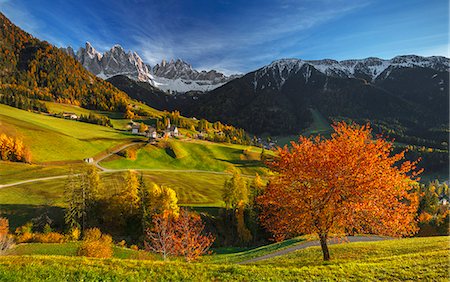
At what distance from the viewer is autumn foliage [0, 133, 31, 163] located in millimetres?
106812

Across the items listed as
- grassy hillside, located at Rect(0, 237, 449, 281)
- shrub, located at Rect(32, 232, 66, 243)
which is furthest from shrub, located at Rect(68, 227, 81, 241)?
grassy hillside, located at Rect(0, 237, 449, 281)

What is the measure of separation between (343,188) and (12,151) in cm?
13244

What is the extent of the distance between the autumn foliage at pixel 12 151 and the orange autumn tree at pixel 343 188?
12292cm

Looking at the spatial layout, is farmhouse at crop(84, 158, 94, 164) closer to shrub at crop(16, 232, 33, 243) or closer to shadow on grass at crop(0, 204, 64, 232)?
shadow on grass at crop(0, 204, 64, 232)

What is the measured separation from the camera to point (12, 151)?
355 ft

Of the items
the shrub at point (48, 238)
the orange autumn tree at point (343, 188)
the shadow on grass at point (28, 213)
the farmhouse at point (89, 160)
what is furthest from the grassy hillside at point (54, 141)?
the orange autumn tree at point (343, 188)

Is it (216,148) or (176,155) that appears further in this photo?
(216,148)

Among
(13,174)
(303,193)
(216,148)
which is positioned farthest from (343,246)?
(216,148)

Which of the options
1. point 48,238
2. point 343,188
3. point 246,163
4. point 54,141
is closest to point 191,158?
point 246,163

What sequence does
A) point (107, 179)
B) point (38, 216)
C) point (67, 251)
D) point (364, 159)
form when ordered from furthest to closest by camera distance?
point (107, 179)
point (38, 216)
point (67, 251)
point (364, 159)

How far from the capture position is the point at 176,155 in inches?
6348

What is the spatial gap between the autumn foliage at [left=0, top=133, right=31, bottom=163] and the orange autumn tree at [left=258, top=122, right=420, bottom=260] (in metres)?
123

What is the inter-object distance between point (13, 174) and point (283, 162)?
109 metres

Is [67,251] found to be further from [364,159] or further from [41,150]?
[41,150]
